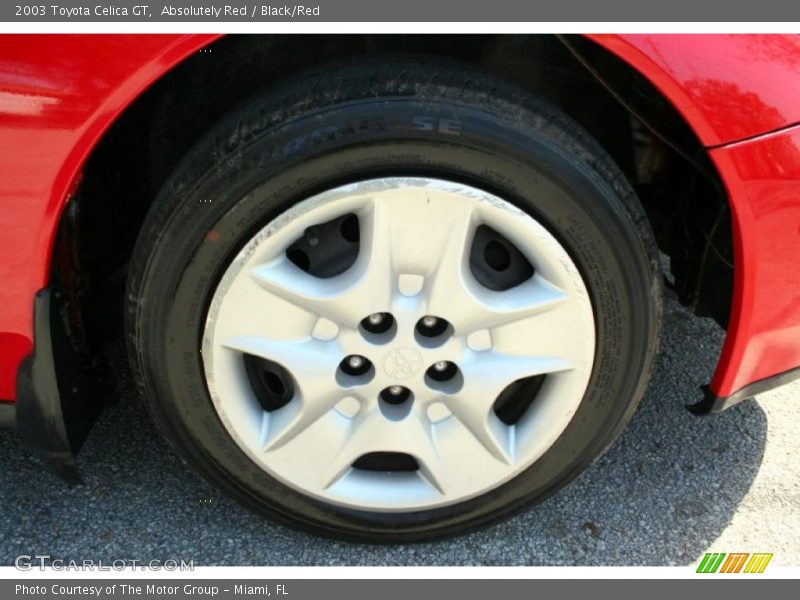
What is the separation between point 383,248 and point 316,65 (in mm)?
391

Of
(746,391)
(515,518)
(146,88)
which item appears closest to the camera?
(146,88)

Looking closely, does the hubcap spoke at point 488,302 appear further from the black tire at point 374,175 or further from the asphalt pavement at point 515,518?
the asphalt pavement at point 515,518

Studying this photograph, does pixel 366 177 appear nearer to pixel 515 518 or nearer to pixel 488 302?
pixel 488 302

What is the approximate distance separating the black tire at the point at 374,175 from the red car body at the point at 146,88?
0.57 ft

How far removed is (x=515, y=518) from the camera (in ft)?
6.54

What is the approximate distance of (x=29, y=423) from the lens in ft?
5.54

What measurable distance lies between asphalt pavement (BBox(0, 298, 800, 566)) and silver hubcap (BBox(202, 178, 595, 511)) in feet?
0.73

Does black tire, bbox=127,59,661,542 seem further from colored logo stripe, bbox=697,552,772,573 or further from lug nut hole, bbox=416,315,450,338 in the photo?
colored logo stripe, bbox=697,552,772,573

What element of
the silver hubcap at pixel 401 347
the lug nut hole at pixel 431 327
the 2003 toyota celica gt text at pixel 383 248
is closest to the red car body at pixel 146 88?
the 2003 toyota celica gt text at pixel 383 248

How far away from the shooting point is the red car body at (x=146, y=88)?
139 cm

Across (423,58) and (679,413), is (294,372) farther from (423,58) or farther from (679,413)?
(679,413)

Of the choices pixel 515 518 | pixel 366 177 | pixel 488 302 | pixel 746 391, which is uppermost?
pixel 366 177

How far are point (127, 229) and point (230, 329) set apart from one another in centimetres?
49

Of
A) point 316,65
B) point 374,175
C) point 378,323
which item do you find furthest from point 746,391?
point 316,65
